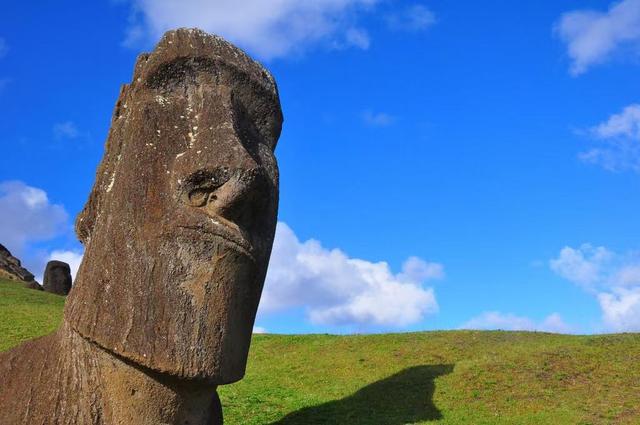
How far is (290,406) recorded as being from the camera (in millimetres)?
14336

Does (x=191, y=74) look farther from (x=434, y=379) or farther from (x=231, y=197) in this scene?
(x=434, y=379)

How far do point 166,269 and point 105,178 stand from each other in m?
1.20

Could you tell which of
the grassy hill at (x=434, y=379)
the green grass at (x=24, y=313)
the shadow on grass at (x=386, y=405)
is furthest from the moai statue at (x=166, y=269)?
the green grass at (x=24, y=313)

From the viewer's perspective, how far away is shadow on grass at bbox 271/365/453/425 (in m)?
13.5

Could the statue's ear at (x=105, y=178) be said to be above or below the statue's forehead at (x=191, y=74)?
below

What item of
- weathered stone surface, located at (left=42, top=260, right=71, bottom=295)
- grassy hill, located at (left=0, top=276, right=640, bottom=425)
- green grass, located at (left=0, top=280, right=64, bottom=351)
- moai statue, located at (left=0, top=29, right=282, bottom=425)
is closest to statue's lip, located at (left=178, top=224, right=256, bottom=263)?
moai statue, located at (left=0, top=29, right=282, bottom=425)

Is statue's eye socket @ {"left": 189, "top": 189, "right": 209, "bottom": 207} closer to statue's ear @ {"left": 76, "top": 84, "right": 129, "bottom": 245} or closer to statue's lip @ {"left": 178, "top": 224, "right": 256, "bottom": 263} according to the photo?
statue's lip @ {"left": 178, "top": 224, "right": 256, "bottom": 263}

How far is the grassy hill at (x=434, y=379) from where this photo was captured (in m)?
14.0

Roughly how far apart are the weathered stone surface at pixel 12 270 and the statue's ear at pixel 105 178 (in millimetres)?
27000

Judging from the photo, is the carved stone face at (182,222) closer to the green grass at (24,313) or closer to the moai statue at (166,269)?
the moai statue at (166,269)

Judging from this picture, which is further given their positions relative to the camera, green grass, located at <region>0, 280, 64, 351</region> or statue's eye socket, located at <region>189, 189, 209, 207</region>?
green grass, located at <region>0, 280, 64, 351</region>

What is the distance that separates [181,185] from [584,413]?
1171 centimetres

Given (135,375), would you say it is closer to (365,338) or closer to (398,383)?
(398,383)

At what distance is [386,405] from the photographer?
48.1 ft
